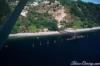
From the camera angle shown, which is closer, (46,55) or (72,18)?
(46,55)

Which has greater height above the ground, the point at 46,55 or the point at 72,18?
the point at 46,55

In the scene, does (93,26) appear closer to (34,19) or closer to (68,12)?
(34,19)

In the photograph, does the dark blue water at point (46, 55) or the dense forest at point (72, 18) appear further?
the dense forest at point (72, 18)

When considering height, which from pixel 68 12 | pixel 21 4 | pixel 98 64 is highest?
pixel 21 4

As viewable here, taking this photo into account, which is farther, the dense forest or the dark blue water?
the dense forest

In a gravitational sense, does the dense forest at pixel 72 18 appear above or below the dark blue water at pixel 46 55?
below

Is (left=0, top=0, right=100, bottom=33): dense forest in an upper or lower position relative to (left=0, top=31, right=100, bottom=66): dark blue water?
lower

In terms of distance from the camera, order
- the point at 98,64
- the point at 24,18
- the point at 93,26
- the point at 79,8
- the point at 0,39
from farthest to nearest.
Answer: the point at 79,8, the point at 24,18, the point at 93,26, the point at 0,39, the point at 98,64

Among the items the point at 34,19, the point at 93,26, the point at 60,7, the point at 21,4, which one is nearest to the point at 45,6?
the point at 60,7
